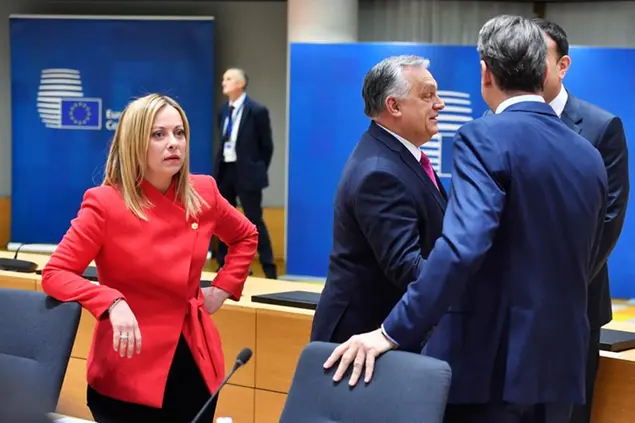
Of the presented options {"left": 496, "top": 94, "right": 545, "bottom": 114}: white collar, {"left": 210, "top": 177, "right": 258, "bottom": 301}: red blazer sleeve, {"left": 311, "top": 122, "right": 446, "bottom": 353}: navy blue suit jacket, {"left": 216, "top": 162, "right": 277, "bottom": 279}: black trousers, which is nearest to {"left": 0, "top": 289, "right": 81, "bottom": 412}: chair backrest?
{"left": 210, "top": 177, "right": 258, "bottom": 301}: red blazer sleeve

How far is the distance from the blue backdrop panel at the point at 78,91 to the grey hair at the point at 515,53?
7.46 meters

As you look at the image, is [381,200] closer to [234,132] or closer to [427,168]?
[427,168]

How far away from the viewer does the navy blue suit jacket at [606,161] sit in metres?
2.52

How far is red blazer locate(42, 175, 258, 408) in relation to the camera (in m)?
2.52

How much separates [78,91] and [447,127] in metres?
4.08

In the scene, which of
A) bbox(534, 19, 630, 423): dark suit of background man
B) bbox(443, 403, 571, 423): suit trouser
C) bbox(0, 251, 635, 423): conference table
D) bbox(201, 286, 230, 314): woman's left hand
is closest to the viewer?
bbox(443, 403, 571, 423): suit trouser

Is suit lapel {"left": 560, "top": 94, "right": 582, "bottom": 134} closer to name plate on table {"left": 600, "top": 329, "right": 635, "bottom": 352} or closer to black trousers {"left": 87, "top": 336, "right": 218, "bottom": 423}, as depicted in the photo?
name plate on table {"left": 600, "top": 329, "right": 635, "bottom": 352}

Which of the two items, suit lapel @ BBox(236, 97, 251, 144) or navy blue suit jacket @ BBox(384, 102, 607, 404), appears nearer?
navy blue suit jacket @ BBox(384, 102, 607, 404)

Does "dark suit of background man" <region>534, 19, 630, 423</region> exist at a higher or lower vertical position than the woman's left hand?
higher

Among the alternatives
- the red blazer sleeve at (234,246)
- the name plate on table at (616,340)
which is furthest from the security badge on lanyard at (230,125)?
the name plate on table at (616,340)

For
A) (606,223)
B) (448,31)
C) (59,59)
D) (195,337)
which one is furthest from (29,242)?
(606,223)

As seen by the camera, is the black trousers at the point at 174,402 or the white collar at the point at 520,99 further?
the black trousers at the point at 174,402

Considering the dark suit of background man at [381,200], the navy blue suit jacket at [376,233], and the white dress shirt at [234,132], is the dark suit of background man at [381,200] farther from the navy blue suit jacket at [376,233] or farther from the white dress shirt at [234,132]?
the white dress shirt at [234,132]

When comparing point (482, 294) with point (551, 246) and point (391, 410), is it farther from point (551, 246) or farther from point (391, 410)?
point (391, 410)
